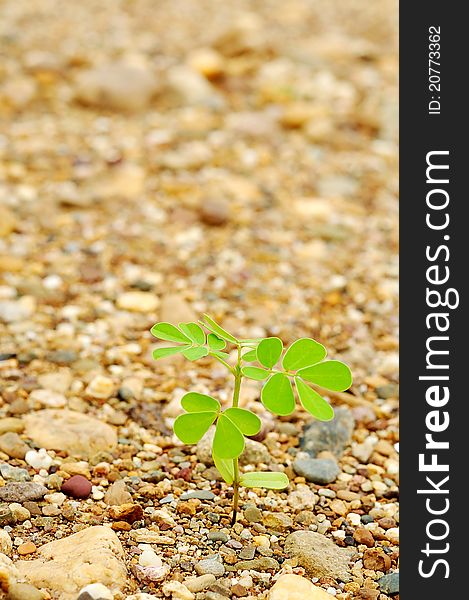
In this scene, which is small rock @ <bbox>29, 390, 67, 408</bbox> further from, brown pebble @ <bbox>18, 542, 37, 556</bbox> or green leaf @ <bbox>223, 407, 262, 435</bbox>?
green leaf @ <bbox>223, 407, 262, 435</bbox>

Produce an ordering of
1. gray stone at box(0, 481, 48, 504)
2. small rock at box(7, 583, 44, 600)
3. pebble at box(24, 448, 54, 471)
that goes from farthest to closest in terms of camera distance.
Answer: pebble at box(24, 448, 54, 471), gray stone at box(0, 481, 48, 504), small rock at box(7, 583, 44, 600)

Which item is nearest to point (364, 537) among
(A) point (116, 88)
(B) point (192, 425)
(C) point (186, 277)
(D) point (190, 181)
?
(B) point (192, 425)

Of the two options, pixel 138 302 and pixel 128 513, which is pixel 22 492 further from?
pixel 138 302

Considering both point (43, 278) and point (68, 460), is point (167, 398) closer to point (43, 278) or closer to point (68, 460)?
point (68, 460)

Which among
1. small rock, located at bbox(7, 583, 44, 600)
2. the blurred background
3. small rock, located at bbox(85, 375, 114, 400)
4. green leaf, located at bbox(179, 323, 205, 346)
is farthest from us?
the blurred background

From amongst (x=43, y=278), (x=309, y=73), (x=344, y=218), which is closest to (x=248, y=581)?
(x=43, y=278)

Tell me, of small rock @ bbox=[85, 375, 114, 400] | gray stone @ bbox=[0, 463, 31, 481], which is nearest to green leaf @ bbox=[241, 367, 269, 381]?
gray stone @ bbox=[0, 463, 31, 481]
